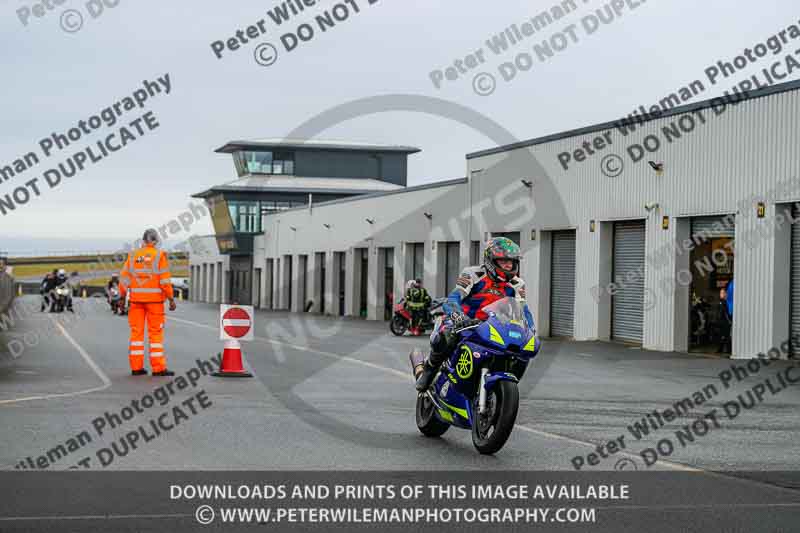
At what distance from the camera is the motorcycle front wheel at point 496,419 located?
9.34 meters

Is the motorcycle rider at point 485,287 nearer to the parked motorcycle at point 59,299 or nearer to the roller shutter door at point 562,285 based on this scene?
the roller shutter door at point 562,285

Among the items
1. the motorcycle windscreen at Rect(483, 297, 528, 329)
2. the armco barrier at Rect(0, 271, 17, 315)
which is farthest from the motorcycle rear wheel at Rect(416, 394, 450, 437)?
the armco barrier at Rect(0, 271, 17, 315)

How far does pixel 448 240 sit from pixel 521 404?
1149 inches

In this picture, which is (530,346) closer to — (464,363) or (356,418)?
(464,363)

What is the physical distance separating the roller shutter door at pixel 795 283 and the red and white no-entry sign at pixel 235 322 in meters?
11.8

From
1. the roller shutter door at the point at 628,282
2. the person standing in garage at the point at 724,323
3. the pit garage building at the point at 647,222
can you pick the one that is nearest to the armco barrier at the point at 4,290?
the pit garage building at the point at 647,222

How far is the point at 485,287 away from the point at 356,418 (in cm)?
279

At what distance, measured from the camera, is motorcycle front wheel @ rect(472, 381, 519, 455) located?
9.34 meters

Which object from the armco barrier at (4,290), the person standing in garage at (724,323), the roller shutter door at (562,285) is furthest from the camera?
the armco barrier at (4,290)

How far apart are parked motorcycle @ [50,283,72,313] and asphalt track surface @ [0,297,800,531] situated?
26.0 meters

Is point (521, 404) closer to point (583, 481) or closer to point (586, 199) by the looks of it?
point (583, 481)

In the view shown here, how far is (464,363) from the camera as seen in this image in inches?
395

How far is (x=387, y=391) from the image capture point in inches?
614

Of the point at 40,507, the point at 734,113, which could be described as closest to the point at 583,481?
the point at 40,507
